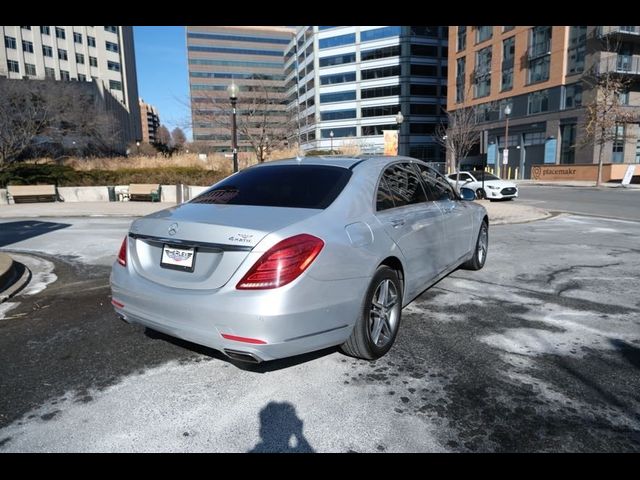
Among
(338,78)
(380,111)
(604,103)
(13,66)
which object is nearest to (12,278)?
(604,103)

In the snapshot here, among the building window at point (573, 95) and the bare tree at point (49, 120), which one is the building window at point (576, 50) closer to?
the building window at point (573, 95)

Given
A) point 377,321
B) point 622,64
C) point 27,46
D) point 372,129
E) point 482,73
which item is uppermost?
point 27,46

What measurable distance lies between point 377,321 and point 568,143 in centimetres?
4527

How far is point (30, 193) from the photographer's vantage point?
61.6 ft

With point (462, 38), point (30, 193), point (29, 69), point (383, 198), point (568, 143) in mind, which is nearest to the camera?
point (383, 198)

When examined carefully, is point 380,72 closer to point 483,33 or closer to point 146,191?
point 483,33

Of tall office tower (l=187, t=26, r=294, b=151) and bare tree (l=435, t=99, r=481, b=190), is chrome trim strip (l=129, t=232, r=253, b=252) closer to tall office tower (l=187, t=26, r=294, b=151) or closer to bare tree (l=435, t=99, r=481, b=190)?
bare tree (l=435, t=99, r=481, b=190)

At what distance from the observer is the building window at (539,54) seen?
4291cm

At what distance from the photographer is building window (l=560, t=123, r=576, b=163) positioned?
133 ft

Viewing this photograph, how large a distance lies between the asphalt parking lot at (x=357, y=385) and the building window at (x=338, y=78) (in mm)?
80037

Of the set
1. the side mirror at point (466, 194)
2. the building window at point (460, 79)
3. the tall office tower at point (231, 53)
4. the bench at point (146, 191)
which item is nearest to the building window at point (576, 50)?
the building window at point (460, 79)
